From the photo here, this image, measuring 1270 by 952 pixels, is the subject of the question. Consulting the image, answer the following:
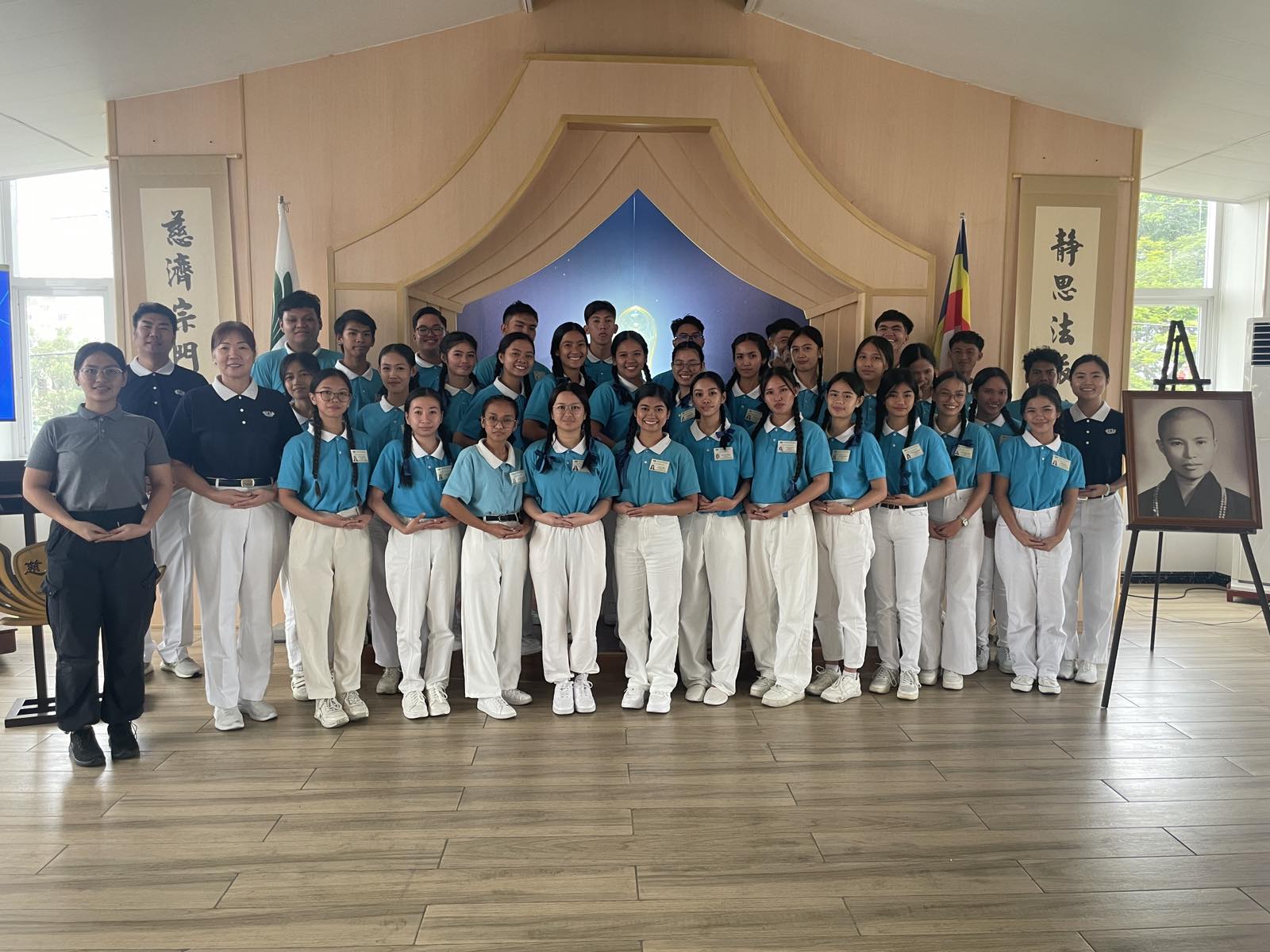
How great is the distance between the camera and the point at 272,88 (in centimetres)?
514

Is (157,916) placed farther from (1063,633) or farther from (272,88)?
(272,88)

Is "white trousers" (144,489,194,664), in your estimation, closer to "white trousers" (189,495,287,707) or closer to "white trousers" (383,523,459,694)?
"white trousers" (189,495,287,707)

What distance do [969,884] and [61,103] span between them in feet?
20.0

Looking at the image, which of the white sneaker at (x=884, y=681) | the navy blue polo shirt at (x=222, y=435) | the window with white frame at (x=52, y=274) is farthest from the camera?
the window with white frame at (x=52, y=274)

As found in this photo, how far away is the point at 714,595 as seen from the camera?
13.5 ft

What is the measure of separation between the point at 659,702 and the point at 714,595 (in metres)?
0.57

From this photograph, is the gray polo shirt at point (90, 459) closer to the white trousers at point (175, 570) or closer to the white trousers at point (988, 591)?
the white trousers at point (175, 570)

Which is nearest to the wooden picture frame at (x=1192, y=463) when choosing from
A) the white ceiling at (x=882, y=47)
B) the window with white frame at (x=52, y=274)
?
the white ceiling at (x=882, y=47)

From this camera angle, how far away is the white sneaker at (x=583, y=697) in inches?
157

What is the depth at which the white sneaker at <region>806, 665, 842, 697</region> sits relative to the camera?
14.1 feet

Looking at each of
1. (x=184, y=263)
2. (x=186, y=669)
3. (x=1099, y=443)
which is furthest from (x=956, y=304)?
(x=186, y=669)

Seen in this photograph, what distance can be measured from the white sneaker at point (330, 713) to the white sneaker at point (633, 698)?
Result: 1.28 meters

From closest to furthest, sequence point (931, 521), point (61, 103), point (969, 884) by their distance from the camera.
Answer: point (969, 884) → point (931, 521) → point (61, 103)

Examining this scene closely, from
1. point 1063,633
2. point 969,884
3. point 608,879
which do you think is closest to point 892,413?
point 1063,633
